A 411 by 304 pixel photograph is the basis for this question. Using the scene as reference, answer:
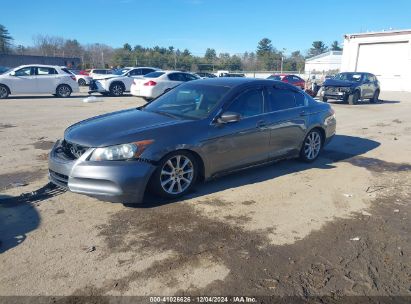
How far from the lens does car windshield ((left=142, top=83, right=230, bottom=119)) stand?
5.14 meters

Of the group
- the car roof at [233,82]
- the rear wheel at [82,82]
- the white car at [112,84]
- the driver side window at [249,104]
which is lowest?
the rear wheel at [82,82]

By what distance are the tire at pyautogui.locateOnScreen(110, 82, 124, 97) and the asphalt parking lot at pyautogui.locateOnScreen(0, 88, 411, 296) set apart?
14580 millimetres

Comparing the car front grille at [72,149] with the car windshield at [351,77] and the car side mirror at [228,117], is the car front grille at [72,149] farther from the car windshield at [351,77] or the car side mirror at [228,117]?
the car windshield at [351,77]

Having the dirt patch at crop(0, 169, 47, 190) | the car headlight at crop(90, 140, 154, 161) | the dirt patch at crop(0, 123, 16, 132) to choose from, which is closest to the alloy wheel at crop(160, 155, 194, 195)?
the car headlight at crop(90, 140, 154, 161)

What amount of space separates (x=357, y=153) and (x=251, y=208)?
4146 millimetres

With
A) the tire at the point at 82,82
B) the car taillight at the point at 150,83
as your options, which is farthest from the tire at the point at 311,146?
the tire at the point at 82,82

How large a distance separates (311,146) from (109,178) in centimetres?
400

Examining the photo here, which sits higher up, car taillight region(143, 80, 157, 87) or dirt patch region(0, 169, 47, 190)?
car taillight region(143, 80, 157, 87)

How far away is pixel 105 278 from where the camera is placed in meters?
3.05

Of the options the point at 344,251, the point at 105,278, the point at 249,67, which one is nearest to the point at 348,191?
the point at 344,251

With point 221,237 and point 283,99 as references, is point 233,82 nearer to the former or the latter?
point 283,99

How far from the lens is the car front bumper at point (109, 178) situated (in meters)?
4.10

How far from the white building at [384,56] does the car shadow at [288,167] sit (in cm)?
2688

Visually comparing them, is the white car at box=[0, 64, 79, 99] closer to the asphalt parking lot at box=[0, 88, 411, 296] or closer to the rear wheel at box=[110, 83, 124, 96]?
the rear wheel at box=[110, 83, 124, 96]
